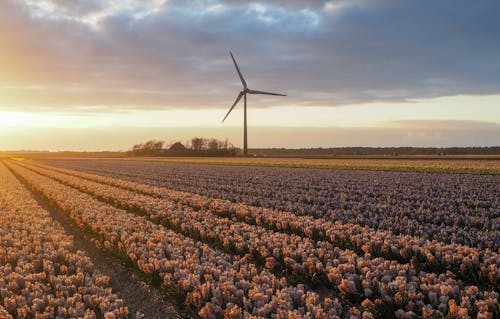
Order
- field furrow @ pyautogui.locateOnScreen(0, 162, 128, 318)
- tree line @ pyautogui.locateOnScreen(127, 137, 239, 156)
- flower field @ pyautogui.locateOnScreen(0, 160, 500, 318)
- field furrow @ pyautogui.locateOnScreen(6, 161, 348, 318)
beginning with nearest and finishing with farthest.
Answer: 1. field furrow @ pyautogui.locateOnScreen(6, 161, 348, 318)
2. flower field @ pyautogui.locateOnScreen(0, 160, 500, 318)
3. field furrow @ pyautogui.locateOnScreen(0, 162, 128, 318)
4. tree line @ pyautogui.locateOnScreen(127, 137, 239, 156)

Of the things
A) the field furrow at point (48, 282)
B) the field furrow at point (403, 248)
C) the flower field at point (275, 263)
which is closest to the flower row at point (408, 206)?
the flower field at point (275, 263)

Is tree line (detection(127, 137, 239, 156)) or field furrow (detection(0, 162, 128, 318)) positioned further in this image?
tree line (detection(127, 137, 239, 156))

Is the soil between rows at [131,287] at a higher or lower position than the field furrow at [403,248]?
lower

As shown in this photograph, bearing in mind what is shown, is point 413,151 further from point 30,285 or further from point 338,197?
point 30,285

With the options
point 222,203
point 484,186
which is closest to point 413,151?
point 484,186

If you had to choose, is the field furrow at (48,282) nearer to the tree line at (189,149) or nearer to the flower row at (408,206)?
the flower row at (408,206)

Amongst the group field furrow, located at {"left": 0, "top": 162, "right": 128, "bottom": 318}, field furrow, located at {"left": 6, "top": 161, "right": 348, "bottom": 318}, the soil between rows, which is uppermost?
field furrow, located at {"left": 6, "top": 161, "right": 348, "bottom": 318}

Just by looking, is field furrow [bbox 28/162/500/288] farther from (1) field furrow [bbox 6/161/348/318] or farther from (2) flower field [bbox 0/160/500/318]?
(1) field furrow [bbox 6/161/348/318]

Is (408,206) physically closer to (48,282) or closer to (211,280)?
(211,280)

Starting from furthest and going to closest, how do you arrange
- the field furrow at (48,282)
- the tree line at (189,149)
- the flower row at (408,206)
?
the tree line at (189,149), the flower row at (408,206), the field furrow at (48,282)

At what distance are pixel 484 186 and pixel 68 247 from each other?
21.4 meters

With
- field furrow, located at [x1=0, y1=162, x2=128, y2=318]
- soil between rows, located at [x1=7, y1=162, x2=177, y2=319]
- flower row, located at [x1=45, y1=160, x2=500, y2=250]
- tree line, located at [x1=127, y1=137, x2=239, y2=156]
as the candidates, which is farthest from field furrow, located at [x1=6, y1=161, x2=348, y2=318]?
tree line, located at [x1=127, y1=137, x2=239, y2=156]

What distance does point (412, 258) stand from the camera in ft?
31.5

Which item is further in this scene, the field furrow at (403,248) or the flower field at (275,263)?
the field furrow at (403,248)
